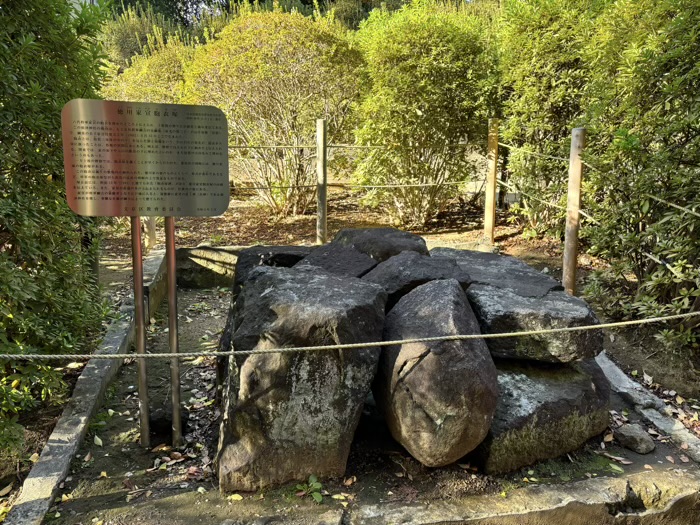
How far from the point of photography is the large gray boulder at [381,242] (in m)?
4.06

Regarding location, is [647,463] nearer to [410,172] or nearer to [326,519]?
[326,519]

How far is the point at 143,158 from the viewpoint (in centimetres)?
274

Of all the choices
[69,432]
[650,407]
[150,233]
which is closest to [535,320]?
[650,407]

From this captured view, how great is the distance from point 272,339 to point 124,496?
0.96 meters

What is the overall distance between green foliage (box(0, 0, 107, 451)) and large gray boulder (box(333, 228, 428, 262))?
1.84 m

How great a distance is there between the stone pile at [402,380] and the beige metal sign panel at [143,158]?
2.04ft

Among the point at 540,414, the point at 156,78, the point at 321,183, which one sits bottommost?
the point at 540,414

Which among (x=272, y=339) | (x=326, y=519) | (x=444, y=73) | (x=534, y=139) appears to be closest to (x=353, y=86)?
(x=444, y=73)

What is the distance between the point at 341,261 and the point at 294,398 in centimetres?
140

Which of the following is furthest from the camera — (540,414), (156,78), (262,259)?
(156,78)

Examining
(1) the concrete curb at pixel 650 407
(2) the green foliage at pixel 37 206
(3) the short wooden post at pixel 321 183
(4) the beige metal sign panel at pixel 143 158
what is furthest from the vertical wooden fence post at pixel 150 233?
(1) the concrete curb at pixel 650 407

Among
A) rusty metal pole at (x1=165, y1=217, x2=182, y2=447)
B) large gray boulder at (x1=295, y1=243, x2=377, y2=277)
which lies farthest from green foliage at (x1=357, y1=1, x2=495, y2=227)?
rusty metal pole at (x1=165, y1=217, x2=182, y2=447)

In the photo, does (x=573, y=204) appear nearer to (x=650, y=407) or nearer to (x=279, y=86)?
(x=650, y=407)

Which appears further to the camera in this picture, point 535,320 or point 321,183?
point 321,183
